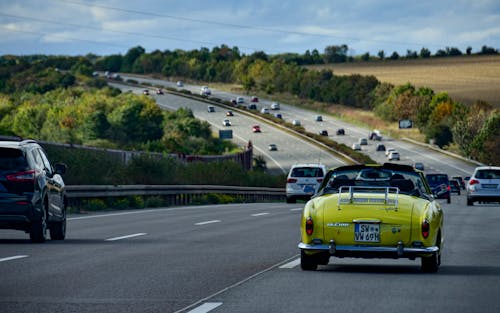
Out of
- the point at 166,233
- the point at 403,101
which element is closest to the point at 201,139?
the point at 403,101

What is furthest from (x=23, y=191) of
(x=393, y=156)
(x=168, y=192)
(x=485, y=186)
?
(x=393, y=156)

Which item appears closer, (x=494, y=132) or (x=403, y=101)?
(x=494, y=132)

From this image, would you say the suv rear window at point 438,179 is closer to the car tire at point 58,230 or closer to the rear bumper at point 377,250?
the car tire at point 58,230

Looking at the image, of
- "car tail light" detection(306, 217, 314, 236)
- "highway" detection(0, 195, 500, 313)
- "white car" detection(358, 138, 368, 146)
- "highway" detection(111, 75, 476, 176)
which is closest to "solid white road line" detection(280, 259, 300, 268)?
"highway" detection(0, 195, 500, 313)

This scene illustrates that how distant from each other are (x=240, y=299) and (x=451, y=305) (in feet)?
6.60

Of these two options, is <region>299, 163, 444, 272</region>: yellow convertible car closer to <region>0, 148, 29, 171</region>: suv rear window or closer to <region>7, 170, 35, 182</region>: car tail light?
<region>7, 170, 35, 182</region>: car tail light

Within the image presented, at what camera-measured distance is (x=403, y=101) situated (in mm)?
199750

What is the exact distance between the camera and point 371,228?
13.9 meters

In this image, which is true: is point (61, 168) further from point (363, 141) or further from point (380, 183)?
point (363, 141)

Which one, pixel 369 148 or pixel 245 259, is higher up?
pixel 245 259

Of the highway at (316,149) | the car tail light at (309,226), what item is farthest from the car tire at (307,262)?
the highway at (316,149)

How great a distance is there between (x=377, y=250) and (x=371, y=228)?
0.29 meters

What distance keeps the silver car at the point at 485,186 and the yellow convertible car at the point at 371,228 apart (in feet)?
91.9

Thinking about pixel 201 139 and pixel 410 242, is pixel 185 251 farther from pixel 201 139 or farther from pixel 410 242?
pixel 201 139
